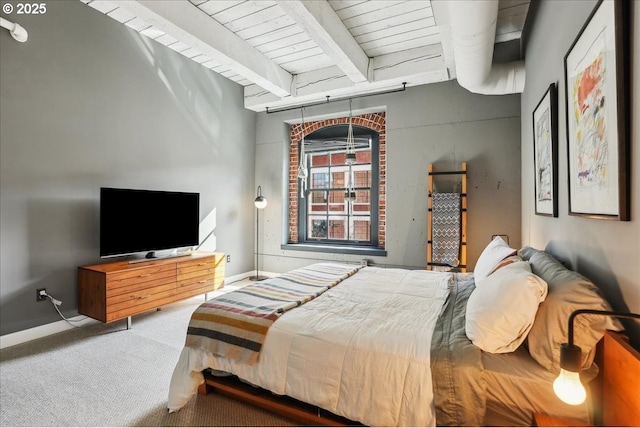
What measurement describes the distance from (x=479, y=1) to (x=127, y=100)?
345 cm

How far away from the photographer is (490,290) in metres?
1.53

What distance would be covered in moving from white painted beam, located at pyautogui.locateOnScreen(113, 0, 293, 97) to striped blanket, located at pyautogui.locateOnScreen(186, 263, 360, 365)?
240cm

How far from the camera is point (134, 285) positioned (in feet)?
10.1

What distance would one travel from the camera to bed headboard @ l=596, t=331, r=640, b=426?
0.94 m

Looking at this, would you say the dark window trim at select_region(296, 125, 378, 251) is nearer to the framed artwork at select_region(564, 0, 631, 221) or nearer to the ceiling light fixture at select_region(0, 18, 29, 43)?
the framed artwork at select_region(564, 0, 631, 221)

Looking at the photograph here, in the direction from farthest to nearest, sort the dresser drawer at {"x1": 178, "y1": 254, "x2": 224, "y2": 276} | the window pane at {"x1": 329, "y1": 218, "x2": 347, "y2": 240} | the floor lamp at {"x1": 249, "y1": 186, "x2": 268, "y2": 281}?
the window pane at {"x1": 329, "y1": 218, "x2": 347, "y2": 240}
the floor lamp at {"x1": 249, "y1": 186, "x2": 268, "y2": 281}
the dresser drawer at {"x1": 178, "y1": 254, "x2": 224, "y2": 276}

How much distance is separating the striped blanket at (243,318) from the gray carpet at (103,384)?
0.40m

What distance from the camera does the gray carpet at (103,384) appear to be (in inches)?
71.3

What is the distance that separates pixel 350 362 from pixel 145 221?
2846mm

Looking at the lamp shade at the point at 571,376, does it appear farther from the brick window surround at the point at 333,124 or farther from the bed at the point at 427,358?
the brick window surround at the point at 333,124

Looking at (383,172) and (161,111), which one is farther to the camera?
(383,172)

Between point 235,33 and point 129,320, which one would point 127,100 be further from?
point 129,320

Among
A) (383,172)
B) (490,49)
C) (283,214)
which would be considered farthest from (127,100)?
(490,49)

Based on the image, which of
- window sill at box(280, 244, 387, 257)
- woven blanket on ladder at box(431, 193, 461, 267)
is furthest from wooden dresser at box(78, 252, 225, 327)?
woven blanket on ladder at box(431, 193, 461, 267)
